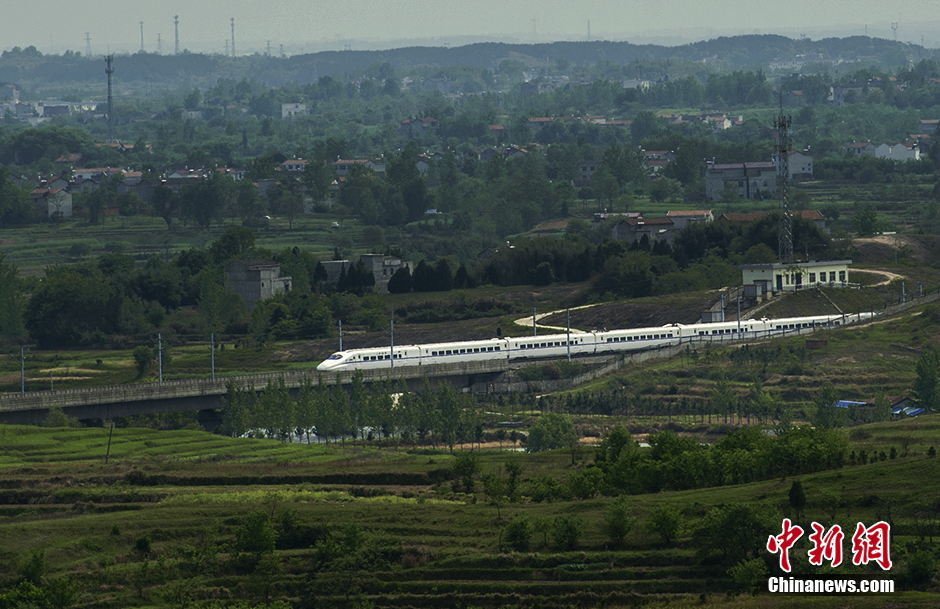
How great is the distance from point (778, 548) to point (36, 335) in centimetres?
9297

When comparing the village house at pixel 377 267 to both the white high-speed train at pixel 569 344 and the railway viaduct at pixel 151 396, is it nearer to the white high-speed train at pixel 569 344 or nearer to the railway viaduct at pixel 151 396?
the white high-speed train at pixel 569 344

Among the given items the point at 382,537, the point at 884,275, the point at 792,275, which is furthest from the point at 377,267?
the point at 382,537

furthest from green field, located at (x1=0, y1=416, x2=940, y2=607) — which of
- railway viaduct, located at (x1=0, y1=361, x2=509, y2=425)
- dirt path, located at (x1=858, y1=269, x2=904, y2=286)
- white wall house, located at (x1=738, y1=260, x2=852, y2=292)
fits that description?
dirt path, located at (x1=858, y1=269, x2=904, y2=286)

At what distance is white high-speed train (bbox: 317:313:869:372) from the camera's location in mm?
111375

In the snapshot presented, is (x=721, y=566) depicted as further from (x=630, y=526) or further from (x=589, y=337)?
(x=589, y=337)

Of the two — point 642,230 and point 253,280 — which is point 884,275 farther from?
point 253,280

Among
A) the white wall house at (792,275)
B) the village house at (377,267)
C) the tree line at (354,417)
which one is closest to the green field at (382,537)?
the tree line at (354,417)

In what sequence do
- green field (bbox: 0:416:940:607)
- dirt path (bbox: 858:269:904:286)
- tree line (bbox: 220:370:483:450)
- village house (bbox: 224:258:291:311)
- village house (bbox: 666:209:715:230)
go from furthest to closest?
village house (bbox: 666:209:715:230) → village house (bbox: 224:258:291:311) → dirt path (bbox: 858:269:904:286) → tree line (bbox: 220:370:483:450) → green field (bbox: 0:416:940:607)

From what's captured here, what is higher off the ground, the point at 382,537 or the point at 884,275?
the point at 884,275

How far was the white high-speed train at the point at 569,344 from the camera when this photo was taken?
365 ft

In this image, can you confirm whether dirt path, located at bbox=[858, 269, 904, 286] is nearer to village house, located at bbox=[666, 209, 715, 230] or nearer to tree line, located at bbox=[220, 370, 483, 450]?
village house, located at bbox=[666, 209, 715, 230]

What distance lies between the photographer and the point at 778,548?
51.5m

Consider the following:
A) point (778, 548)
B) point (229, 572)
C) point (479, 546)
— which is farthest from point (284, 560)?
point (778, 548)

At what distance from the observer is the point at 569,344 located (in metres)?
116
